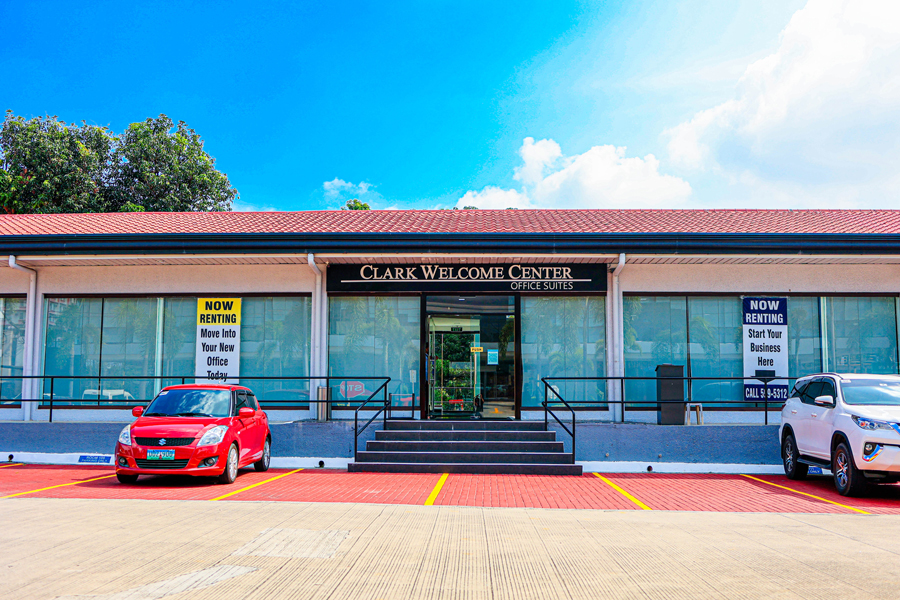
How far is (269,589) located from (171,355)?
1211cm

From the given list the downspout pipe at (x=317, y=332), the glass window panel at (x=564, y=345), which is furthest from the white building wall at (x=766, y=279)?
the downspout pipe at (x=317, y=332)

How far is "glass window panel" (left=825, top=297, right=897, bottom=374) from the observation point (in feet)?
50.0

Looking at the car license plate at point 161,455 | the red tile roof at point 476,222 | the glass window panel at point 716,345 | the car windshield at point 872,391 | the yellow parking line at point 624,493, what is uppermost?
the red tile roof at point 476,222

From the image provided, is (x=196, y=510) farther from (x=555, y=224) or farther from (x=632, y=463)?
(x=555, y=224)

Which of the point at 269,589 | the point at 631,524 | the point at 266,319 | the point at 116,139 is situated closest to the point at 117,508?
the point at 269,589

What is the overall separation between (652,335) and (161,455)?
10494mm

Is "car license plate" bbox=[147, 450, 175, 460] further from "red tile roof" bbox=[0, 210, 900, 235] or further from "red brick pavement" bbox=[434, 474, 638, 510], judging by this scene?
"red tile roof" bbox=[0, 210, 900, 235]

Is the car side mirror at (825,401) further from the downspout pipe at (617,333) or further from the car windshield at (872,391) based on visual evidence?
the downspout pipe at (617,333)

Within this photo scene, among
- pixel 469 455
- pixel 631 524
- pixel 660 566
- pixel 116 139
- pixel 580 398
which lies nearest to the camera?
pixel 660 566

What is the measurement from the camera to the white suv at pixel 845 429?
9406 millimetres

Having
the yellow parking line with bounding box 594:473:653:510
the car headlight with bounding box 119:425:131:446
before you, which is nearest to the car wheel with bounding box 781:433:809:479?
the yellow parking line with bounding box 594:473:653:510

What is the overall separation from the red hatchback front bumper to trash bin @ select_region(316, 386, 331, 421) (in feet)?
13.6

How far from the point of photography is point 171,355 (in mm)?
15805

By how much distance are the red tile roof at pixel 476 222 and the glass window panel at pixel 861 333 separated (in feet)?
5.62
